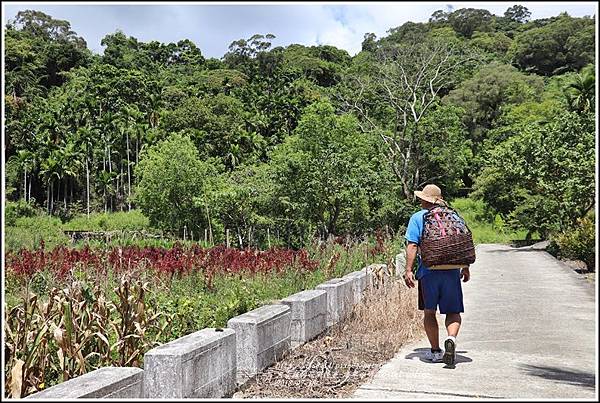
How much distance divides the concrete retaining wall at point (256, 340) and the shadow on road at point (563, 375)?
2.40 meters

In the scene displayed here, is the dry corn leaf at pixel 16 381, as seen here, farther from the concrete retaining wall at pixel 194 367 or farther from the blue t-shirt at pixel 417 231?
the blue t-shirt at pixel 417 231

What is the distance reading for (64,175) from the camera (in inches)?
2307

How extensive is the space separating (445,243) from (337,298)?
2.55 m

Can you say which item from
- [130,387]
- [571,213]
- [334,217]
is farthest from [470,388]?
[571,213]

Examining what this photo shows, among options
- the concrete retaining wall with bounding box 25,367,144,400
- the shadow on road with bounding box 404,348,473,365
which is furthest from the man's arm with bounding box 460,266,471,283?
the concrete retaining wall with bounding box 25,367,144,400

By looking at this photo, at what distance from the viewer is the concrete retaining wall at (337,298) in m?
8.42

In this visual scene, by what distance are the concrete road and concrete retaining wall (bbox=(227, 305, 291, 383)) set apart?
985mm

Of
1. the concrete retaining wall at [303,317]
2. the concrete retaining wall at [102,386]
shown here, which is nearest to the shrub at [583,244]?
the concrete retaining wall at [303,317]

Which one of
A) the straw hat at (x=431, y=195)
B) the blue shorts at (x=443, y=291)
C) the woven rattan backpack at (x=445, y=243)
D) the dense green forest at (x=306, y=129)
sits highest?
the dense green forest at (x=306, y=129)

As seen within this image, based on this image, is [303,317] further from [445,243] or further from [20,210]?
[20,210]

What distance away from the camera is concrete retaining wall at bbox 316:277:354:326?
8.42 metres

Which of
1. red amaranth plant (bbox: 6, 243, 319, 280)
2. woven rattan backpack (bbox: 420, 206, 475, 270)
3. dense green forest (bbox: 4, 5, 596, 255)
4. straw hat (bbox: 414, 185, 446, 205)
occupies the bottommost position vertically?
red amaranth plant (bbox: 6, 243, 319, 280)

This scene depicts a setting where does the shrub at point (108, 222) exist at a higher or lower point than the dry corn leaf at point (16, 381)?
lower

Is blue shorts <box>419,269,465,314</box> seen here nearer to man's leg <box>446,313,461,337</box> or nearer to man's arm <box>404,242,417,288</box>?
man's leg <box>446,313,461,337</box>
